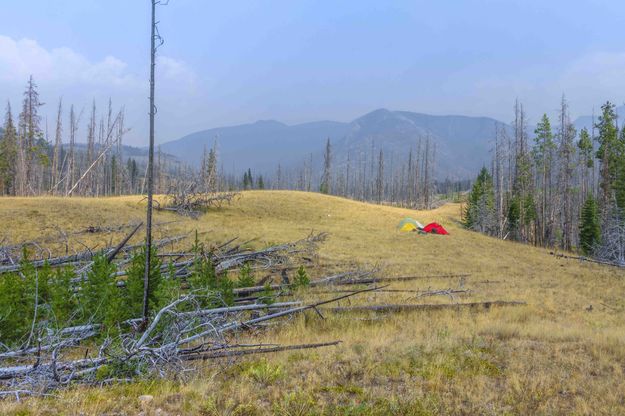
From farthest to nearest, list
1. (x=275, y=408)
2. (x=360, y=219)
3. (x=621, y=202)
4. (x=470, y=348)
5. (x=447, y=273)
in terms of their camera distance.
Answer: (x=621, y=202)
(x=360, y=219)
(x=447, y=273)
(x=470, y=348)
(x=275, y=408)

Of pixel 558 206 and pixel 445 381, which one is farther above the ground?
pixel 558 206

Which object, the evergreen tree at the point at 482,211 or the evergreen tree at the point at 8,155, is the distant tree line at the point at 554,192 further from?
the evergreen tree at the point at 8,155

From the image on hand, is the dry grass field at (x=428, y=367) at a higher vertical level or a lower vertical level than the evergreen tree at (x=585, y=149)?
lower

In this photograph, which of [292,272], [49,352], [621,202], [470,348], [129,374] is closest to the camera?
[129,374]

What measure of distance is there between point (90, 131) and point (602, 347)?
6420 centimetres

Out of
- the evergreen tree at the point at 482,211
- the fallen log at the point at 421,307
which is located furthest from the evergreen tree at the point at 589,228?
the fallen log at the point at 421,307


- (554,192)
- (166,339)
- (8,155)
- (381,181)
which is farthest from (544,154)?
(8,155)

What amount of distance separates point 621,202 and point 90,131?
237ft

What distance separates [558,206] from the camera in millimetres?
44031

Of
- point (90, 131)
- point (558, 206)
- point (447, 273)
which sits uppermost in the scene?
point (90, 131)

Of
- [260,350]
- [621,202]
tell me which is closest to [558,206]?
[621,202]

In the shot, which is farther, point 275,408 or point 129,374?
point 129,374

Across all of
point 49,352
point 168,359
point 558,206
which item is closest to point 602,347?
point 168,359

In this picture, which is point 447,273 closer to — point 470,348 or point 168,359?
point 470,348
